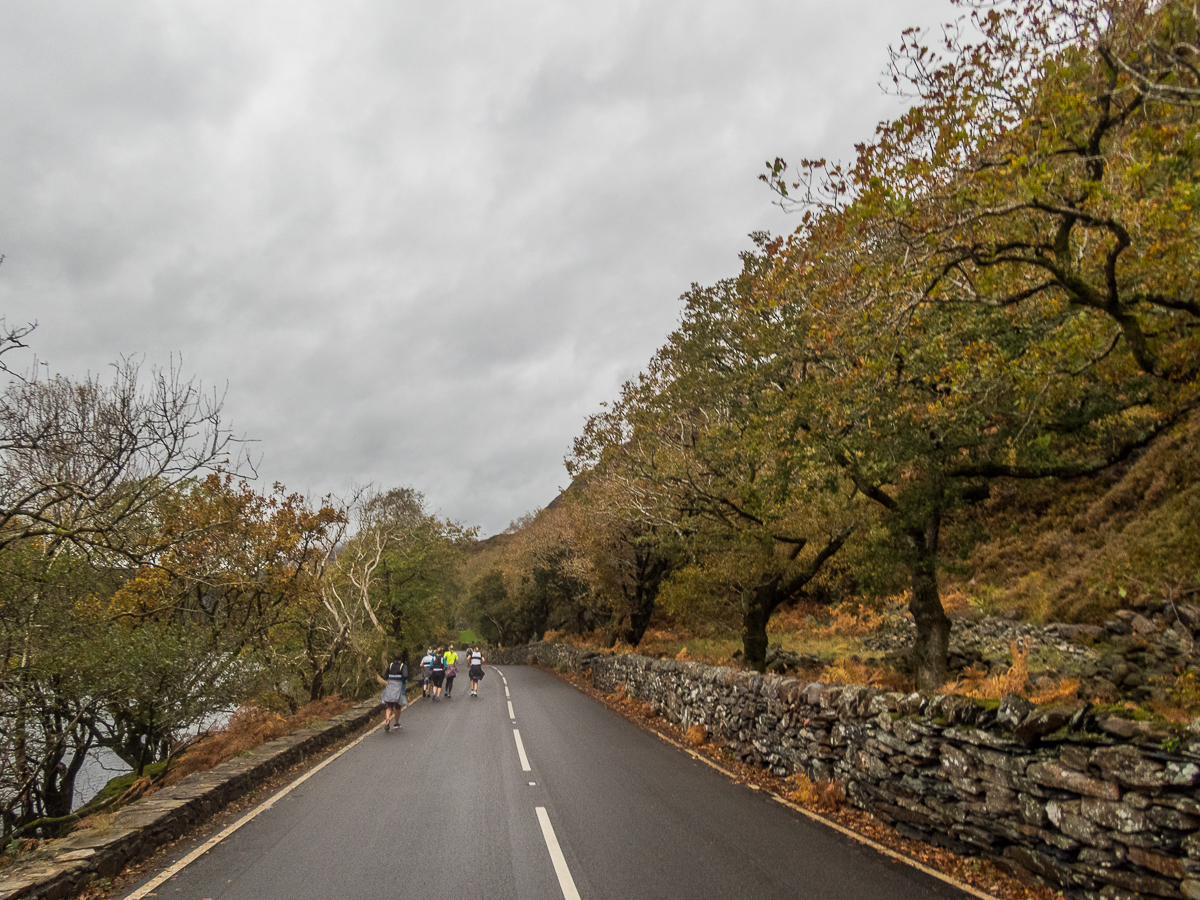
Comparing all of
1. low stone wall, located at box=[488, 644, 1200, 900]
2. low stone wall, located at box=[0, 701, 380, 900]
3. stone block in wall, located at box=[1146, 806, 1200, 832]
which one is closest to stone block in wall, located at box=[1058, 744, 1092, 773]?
low stone wall, located at box=[488, 644, 1200, 900]

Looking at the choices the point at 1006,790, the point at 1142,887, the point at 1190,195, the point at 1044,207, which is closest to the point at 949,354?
the point at 1044,207

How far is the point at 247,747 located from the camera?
12.7 metres

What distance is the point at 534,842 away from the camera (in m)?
6.89

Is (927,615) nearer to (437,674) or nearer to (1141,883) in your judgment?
(1141,883)

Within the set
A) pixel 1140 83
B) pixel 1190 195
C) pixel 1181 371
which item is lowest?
pixel 1181 371

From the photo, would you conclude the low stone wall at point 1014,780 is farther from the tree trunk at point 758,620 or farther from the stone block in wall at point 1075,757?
the tree trunk at point 758,620

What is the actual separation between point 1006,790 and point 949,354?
22.0 feet

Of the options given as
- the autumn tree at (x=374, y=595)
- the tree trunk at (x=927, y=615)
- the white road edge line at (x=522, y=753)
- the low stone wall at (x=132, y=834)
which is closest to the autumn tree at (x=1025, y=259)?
the tree trunk at (x=927, y=615)

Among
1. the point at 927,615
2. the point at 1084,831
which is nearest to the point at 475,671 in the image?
the point at 927,615

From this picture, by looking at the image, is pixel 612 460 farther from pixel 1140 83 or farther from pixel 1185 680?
pixel 1140 83

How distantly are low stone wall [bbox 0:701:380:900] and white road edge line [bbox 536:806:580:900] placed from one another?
398 centimetres

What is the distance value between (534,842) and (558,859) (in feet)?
2.08

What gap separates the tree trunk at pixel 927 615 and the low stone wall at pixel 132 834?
11916 mm

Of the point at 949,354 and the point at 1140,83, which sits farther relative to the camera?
the point at 949,354
